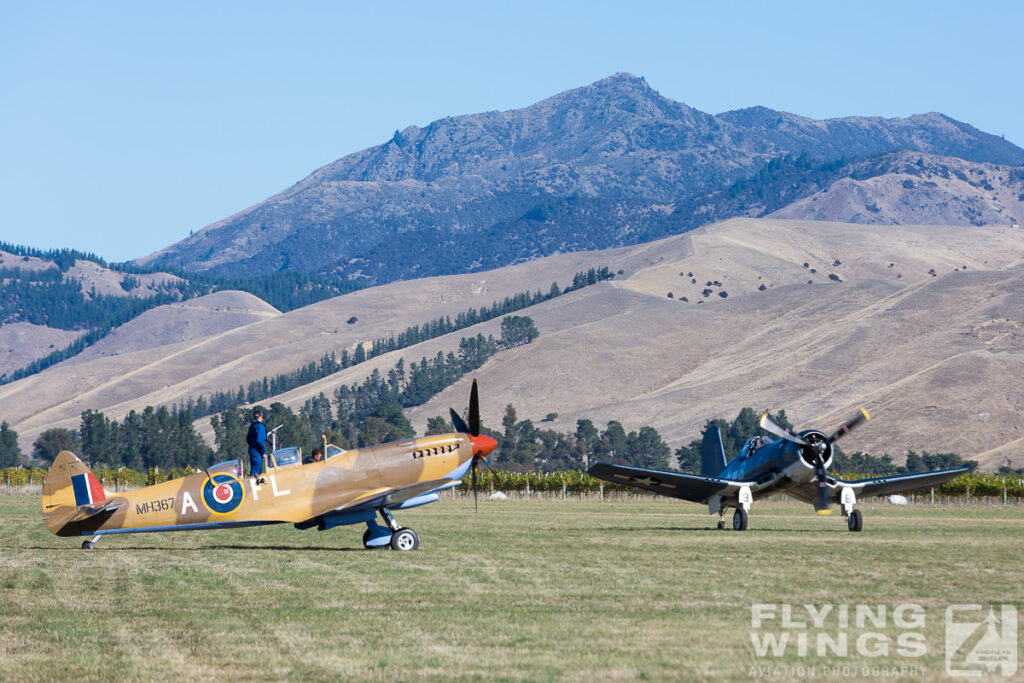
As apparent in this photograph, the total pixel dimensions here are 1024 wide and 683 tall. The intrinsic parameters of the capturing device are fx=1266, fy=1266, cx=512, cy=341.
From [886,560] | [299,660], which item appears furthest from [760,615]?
[886,560]

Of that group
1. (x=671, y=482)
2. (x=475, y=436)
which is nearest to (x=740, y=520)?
(x=671, y=482)

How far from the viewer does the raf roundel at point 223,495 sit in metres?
24.0

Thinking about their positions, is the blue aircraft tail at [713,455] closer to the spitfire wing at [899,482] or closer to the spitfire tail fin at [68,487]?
the spitfire wing at [899,482]

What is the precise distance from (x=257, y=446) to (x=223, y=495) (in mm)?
1505

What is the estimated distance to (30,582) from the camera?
18922 mm

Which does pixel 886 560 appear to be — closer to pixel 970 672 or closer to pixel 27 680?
pixel 970 672

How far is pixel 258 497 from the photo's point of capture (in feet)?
79.0

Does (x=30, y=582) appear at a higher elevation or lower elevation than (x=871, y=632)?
higher

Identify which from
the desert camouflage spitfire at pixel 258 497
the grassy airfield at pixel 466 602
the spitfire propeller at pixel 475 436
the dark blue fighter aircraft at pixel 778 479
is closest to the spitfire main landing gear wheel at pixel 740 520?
the dark blue fighter aircraft at pixel 778 479

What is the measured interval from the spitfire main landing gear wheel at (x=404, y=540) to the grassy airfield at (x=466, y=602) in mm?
403

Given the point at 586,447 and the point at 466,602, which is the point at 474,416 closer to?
the point at 466,602

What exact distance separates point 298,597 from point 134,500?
8446 millimetres

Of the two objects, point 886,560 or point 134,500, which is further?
point 134,500

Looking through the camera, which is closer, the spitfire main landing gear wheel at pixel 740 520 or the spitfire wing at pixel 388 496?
the spitfire wing at pixel 388 496
